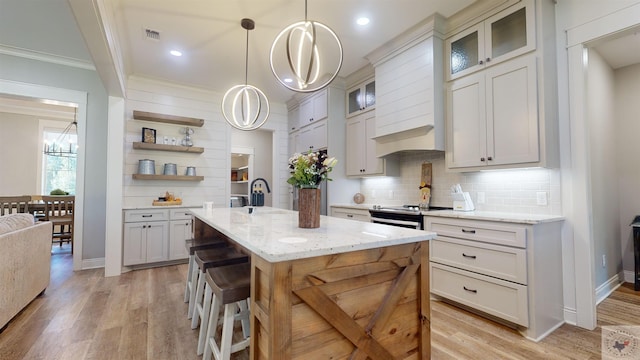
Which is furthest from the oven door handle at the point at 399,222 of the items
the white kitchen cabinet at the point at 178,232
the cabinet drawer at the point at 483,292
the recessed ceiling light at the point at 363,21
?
the white kitchen cabinet at the point at 178,232

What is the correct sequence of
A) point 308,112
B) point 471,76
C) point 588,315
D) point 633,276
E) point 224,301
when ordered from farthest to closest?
point 308,112 → point 633,276 → point 471,76 → point 588,315 → point 224,301

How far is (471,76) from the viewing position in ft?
9.43

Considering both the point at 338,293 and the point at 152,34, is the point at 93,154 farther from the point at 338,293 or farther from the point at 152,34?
the point at 338,293

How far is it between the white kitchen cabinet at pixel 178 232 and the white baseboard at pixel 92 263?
1.02m

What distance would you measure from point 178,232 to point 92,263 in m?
1.26

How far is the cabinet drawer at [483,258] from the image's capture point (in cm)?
224

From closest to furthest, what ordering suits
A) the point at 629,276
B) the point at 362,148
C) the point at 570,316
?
the point at 570,316, the point at 629,276, the point at 362,148

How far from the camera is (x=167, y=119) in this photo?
179 inches

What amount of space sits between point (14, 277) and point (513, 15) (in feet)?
16.3

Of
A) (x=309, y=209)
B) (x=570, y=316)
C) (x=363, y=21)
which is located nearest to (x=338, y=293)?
(x=309, y=209)

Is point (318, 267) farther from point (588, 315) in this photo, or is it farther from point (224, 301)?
point (588, 315)

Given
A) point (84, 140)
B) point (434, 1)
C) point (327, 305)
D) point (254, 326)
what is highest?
point (434, 1)

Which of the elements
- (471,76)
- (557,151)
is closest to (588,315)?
(557,151)

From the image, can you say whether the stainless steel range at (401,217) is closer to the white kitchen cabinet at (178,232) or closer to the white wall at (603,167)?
the white wall at (603,167)
